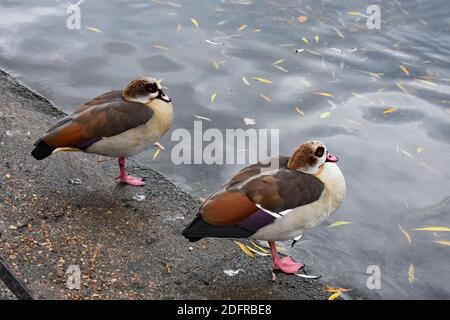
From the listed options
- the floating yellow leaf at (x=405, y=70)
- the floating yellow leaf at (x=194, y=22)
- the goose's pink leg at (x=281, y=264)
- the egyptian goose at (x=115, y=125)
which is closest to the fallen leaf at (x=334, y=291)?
the goose's pink leg at (x=281, y=264)

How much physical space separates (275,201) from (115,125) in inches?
70.5

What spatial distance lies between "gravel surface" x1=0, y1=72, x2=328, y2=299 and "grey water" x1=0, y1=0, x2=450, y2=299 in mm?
572

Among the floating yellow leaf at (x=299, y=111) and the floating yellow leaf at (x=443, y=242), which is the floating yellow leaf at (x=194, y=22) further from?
the floating yellow leaf at (x=443, y=242)

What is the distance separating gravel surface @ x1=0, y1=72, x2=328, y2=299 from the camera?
4332 millimetres

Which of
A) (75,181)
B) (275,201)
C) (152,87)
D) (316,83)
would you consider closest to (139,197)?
(75,181)

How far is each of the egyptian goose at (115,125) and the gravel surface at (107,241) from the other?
44cm

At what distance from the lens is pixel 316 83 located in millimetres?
7867

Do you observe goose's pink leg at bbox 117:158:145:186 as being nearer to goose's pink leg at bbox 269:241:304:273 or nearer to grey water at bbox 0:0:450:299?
grey water at bbox 0:0:450:299

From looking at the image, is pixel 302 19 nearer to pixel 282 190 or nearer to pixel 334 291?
pixel 282 190

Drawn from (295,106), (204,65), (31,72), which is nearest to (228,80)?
(204,65)

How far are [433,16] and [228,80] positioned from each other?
397cm

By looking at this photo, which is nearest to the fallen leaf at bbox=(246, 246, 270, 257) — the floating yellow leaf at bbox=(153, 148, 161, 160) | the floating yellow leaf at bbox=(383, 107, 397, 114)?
the floating yellow leaf at bbox=(153, 148, 161, 160)

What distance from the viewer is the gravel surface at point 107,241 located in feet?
14.2
